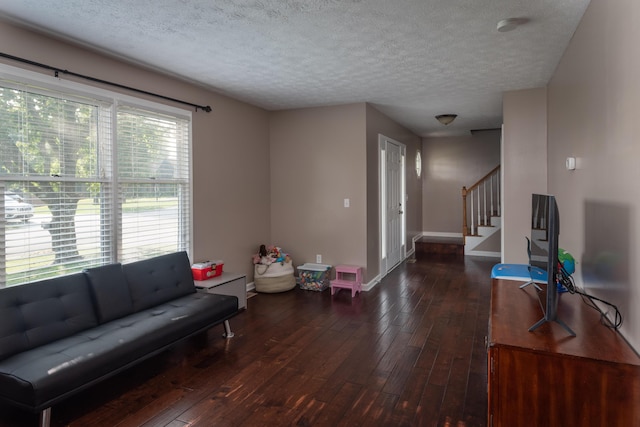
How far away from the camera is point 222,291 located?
393cm

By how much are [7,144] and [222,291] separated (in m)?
2.11

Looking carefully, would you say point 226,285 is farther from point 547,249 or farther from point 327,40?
point 547,249

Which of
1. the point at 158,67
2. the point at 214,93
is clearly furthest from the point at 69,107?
the point at 214,93

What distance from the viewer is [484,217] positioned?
7758 mm

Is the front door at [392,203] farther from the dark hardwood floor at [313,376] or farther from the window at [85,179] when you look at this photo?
the window at [85,179]

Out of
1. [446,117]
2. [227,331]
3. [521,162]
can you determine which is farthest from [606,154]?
[446,117]

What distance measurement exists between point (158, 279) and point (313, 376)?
1.55 meters

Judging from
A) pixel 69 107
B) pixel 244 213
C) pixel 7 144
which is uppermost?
Result: pixel 69 107

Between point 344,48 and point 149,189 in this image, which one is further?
point 149,189

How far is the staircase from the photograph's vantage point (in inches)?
291

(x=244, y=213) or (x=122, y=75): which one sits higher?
(x=122, y=75)

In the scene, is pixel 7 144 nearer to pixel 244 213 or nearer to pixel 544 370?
pixel 244 213

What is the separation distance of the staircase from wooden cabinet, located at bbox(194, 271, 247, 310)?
16.1 feet

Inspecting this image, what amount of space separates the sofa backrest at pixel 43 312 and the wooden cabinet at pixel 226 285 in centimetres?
114
